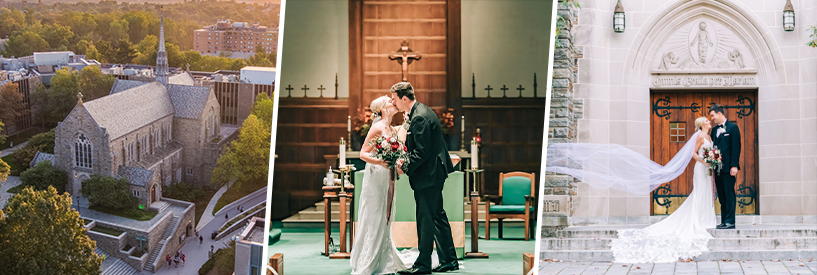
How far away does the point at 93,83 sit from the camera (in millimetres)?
5906

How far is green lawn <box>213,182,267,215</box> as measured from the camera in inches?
241

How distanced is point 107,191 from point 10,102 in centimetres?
113

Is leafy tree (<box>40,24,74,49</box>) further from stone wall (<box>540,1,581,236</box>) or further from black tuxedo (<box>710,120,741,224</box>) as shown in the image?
black tuxedo (<box>710,120,741,224</box>)

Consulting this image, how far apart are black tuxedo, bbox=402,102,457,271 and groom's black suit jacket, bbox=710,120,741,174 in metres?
3.55

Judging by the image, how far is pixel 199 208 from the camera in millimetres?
6102

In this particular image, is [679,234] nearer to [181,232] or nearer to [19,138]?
[181,232]

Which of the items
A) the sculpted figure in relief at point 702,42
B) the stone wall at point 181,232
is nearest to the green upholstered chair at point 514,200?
the sculpted figure in relief at point 702,42

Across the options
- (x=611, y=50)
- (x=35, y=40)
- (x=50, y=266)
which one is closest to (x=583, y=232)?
(x=611, y=50)

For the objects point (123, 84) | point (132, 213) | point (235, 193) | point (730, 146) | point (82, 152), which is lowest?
point (132, 213)

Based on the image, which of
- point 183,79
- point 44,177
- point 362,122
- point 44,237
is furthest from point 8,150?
point 362,122

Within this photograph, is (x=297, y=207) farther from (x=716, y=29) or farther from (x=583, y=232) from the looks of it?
(x=716, y=29)

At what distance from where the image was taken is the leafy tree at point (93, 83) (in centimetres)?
587

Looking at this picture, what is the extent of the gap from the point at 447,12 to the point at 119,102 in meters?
3.21

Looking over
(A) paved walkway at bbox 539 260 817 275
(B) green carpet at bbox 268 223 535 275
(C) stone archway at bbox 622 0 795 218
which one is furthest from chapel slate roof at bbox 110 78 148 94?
(C) stone archway at bbox 622 0 795 218
